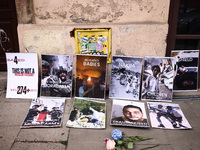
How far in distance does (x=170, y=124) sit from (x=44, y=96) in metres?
1.77

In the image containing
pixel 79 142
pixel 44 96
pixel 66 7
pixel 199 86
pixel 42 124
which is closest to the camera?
pixel 79 142

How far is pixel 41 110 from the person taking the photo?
7.69ft

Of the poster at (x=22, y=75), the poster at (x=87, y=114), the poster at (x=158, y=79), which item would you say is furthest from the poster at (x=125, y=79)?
the poster at (x=22, y=75)

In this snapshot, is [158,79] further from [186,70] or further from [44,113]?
[44,113]

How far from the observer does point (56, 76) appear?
2705mm

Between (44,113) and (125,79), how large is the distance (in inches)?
48.1

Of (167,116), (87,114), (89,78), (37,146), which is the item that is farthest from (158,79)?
(37,146)

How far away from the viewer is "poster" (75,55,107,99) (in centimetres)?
265

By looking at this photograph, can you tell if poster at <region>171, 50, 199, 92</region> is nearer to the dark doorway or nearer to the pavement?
the pavement

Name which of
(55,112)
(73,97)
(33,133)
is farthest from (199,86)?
(33,133)

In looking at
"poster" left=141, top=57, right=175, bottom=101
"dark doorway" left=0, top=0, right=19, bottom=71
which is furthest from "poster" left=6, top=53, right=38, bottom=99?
"poster" left=141, top=57, right=175, bottom=101

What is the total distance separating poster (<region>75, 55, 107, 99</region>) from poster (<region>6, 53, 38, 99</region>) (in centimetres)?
64

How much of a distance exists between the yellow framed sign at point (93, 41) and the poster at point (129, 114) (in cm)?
75

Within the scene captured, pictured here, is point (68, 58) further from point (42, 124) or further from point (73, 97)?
point (42, 124)
